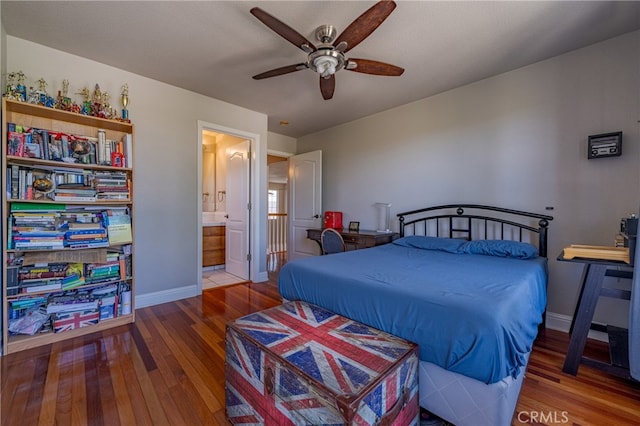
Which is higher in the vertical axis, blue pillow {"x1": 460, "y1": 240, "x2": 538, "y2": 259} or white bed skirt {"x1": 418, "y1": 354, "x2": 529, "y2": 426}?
blue pillow {"x1": 460, "y1": 240, "x2": 538, "y2": 259}

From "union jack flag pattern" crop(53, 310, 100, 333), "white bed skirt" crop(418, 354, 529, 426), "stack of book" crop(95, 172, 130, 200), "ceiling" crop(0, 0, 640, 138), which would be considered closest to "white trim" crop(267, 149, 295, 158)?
"ceiling" crop(0, 0, 640, 138)

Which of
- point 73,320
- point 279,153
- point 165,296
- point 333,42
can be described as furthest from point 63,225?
point 279,153

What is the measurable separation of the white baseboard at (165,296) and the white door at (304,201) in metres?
2.06

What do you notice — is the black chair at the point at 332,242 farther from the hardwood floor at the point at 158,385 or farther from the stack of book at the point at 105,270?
the stack of book at the point at 105,270

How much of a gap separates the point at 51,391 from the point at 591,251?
3532 mm

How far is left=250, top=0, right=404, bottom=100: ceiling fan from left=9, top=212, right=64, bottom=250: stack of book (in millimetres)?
2155

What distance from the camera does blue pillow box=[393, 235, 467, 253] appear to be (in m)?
2.65

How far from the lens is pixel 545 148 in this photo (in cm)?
249

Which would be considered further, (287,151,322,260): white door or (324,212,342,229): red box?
(287,151,322,260): white door

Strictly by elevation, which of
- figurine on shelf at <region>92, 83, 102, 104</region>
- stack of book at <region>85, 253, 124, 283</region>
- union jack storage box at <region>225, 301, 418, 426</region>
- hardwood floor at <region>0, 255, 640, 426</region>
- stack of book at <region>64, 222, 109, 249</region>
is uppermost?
figurine on shelf at <region>92, 83, 102, 104</region>

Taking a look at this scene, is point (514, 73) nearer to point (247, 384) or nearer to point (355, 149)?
point (355, 149)

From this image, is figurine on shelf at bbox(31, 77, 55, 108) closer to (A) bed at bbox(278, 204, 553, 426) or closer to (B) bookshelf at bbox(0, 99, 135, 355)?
(B) bookshelf at bbox(0, 99, 135, 355)

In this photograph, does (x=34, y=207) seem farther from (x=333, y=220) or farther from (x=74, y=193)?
(x=333, y=220)

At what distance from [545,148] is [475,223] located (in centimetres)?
95
